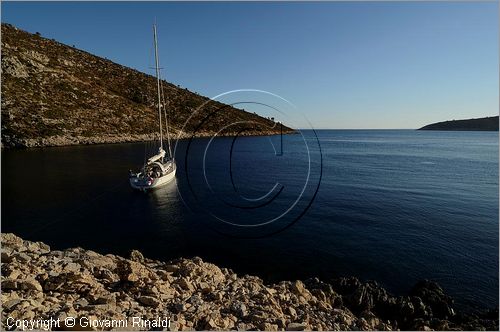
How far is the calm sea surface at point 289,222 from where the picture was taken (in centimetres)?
2272

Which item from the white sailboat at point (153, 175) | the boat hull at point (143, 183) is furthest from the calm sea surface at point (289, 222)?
the white sailboat at point (153, 175)

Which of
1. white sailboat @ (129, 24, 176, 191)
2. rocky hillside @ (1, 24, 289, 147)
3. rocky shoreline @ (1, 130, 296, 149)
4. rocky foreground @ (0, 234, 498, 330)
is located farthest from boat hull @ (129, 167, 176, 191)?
rocky hillside @ (1, 24, 289, 147)

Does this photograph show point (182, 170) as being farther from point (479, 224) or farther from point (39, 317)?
point (39, 317)

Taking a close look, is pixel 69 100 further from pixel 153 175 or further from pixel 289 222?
pixel 289 222

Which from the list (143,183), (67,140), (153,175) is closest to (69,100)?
(67,140)

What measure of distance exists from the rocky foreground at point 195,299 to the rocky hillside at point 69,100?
60.2 metres

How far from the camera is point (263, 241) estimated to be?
89.0 feet

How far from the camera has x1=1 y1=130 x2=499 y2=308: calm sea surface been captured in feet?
74.5

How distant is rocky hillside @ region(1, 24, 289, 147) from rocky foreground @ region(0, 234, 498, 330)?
2372 inches

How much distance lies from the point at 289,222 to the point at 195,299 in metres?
19.5

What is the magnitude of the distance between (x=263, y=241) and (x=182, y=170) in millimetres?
40161

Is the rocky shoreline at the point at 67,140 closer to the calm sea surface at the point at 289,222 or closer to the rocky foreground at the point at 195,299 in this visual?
the calm sea surface at the point at 289,222

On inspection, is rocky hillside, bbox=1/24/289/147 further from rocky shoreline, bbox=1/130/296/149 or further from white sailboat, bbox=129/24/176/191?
white sailboat, bbox=129/24/176/191

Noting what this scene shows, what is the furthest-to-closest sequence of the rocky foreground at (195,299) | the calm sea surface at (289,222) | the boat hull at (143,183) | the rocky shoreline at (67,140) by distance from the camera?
the rocky shoreline at (67,140)
the boat hull at (143,183)
the calm sea surface at (289,222)
the rocky foreground at (195,299)
